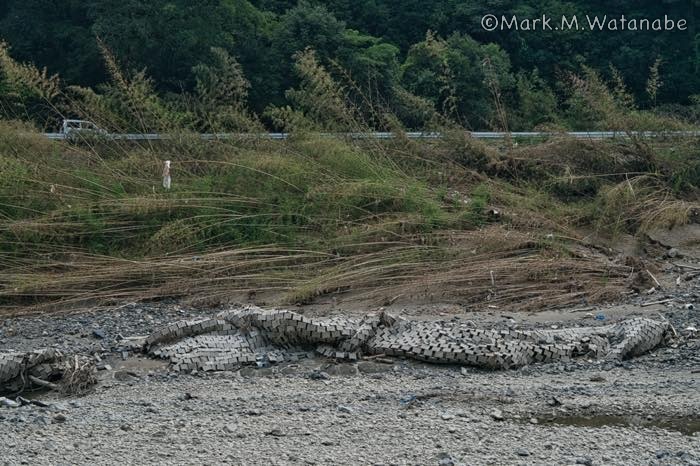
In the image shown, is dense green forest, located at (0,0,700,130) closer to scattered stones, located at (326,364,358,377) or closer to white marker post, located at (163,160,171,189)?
white marker post, located at (163,160,171,189)

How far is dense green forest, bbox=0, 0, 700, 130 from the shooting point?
15.6m

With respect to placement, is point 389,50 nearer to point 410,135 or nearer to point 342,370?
point 410,135

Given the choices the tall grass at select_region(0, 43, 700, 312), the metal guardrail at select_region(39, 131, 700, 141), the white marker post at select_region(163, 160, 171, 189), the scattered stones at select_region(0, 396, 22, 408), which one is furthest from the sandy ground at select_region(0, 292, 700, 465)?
the metal guardrail at select_region(39, 131, 700, 141)

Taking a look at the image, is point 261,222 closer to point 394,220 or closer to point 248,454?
point 394,220

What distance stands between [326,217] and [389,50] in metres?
5.91

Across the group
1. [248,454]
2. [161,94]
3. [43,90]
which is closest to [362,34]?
[161,94]

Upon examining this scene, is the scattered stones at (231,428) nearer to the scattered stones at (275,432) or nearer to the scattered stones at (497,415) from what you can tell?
the scattered stones at (275,432)

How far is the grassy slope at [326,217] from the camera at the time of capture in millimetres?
10422

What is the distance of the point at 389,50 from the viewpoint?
16531mm

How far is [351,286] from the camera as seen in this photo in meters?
10.4

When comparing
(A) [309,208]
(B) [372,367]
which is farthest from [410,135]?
(B) [372,367]

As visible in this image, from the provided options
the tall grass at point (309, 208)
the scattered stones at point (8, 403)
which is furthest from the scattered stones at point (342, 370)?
the scattered stones at point (8, 403)

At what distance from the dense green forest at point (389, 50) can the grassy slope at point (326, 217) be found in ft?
4.71

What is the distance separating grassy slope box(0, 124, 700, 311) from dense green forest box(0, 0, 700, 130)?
1.44 meters
